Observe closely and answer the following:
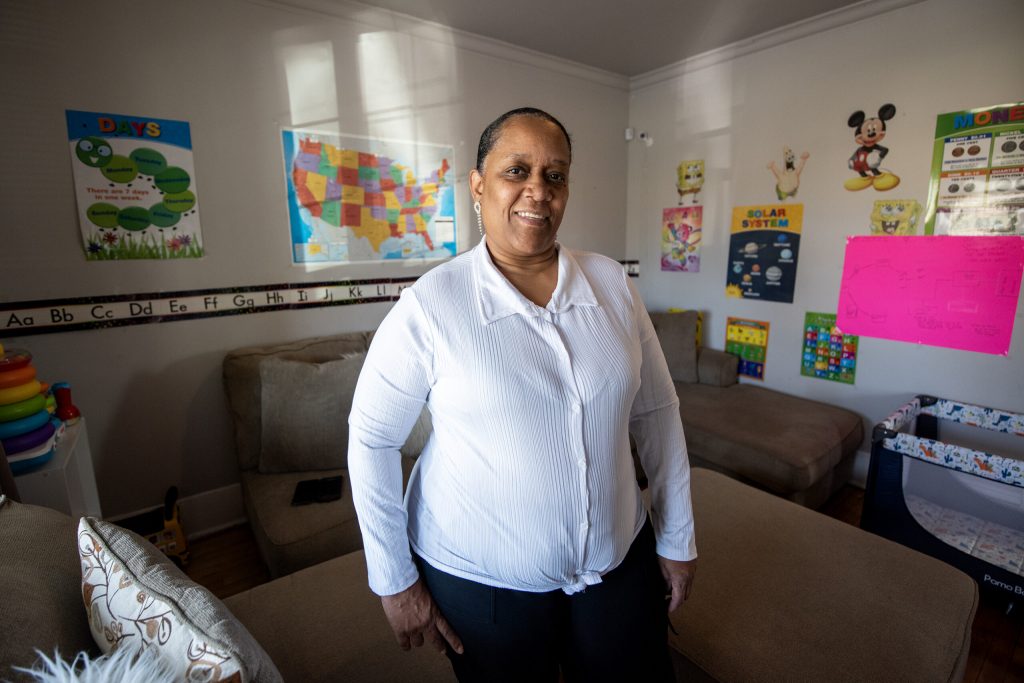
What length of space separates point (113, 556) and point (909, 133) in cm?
325

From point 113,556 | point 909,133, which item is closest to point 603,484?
point 113,556

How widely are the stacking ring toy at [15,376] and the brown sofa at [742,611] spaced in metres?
0.59

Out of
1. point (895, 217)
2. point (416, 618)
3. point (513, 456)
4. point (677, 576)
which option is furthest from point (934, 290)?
point (416, 618)

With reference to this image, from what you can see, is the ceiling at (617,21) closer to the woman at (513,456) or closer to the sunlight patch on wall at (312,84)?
the sunlight patch on wall at (312,84)

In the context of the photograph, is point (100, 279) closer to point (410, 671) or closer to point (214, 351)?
point (214, 351)

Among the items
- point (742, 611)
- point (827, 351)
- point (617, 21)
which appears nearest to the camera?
point (742, 611)

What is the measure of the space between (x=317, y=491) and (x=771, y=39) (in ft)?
10.6

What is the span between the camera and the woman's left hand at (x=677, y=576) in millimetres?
995

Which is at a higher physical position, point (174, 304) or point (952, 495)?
point (174, 304)

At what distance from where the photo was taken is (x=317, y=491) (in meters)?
1.90

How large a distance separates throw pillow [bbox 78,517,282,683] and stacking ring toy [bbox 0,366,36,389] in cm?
85

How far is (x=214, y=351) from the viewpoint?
229 cm

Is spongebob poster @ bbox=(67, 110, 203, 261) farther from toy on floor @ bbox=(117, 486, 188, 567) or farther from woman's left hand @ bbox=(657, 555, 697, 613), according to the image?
woman's left hand @ bbox=(657, 555, 697, 613)

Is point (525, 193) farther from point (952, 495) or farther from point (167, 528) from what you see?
point (952, 495)
